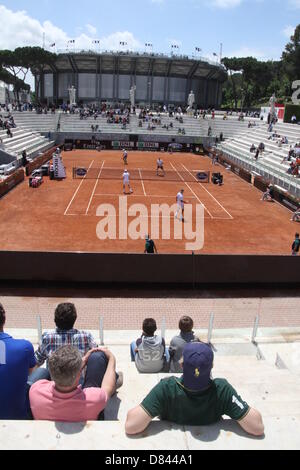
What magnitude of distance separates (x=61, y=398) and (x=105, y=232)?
51.7ft

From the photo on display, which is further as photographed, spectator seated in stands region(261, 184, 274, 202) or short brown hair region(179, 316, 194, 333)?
spectator seated in stands region(261, 184, 274, 202)

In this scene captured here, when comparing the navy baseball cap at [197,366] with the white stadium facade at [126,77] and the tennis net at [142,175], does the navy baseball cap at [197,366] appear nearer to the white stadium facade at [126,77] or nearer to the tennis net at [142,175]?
the tennis net at [142,175]

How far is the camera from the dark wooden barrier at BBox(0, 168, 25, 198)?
1031 inches

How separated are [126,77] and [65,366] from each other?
A: 93374 millimetres

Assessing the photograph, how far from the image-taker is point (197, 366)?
3336 millimetres

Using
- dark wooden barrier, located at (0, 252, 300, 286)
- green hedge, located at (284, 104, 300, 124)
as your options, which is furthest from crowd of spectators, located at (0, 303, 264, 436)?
green hedge, located at (284, 104, 300, 124)

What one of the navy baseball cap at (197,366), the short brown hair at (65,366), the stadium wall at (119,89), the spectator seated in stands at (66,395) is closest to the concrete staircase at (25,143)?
the spectator seated in stands at (66,395)

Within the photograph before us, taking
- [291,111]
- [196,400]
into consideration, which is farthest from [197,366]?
[291,111]

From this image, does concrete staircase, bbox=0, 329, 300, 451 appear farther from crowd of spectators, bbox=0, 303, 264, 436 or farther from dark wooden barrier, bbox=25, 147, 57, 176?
dark wooden barrier, bbox=25, 147, 57, 176

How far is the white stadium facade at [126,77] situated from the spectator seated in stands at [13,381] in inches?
3409

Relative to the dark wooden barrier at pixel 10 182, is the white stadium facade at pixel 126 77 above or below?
above

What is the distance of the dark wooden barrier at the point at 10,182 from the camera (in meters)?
26.2

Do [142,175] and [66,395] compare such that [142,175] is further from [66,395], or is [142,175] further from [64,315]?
[66,395]

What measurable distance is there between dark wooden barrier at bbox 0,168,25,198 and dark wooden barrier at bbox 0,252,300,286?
47.2ft
